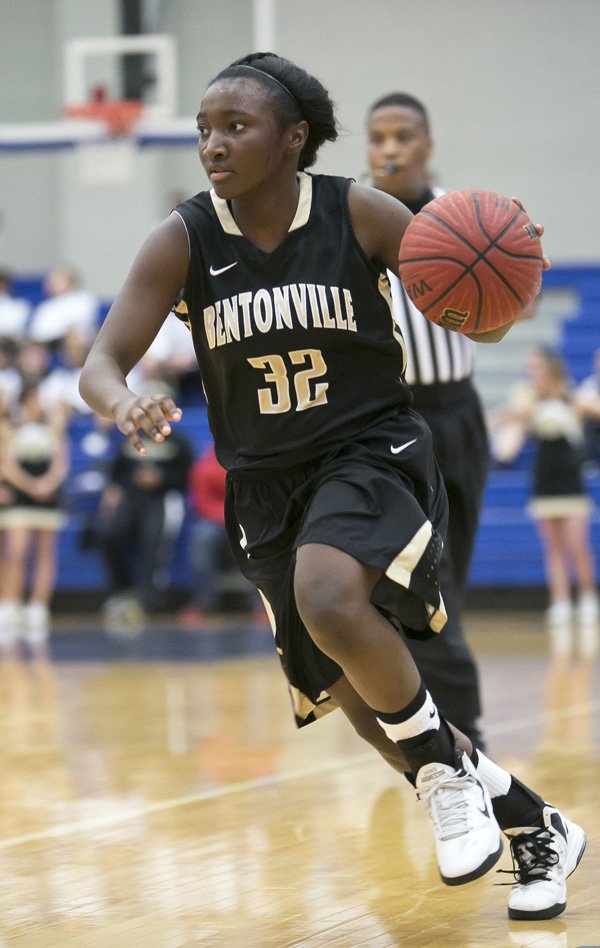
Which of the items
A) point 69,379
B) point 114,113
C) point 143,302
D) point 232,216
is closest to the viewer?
point 143,302

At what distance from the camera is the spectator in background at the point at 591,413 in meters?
12.6

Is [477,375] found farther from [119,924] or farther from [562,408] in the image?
[119,924]

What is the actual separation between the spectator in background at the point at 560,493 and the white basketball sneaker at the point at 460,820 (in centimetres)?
863

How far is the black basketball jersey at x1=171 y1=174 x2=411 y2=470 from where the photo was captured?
343 centimetres

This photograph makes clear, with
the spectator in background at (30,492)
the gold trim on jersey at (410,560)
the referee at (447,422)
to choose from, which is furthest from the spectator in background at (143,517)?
the gold trim on jersey at (410,560)

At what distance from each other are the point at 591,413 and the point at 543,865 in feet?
31.0

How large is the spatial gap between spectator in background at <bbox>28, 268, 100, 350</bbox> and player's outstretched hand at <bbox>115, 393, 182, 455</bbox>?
11.7m

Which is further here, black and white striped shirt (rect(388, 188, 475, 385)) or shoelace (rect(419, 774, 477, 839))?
black and white striped shirt (rect(388, 188, 475, 385))

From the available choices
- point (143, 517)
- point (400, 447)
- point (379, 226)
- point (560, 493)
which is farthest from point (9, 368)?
point (400, 447)

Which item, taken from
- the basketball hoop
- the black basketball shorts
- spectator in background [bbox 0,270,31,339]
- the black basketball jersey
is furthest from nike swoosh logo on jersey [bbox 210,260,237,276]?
spectator in background [bbox 0,270,31,339]

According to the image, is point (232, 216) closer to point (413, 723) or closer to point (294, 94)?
point (294, 94)

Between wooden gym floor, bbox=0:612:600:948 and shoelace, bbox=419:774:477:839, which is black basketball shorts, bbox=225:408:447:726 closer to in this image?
shoelace, bbox=419:774:477:839

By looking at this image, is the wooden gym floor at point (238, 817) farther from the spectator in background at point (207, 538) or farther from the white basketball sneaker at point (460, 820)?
the spectator in background at point (207, 538)

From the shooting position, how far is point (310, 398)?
11.3 feet
